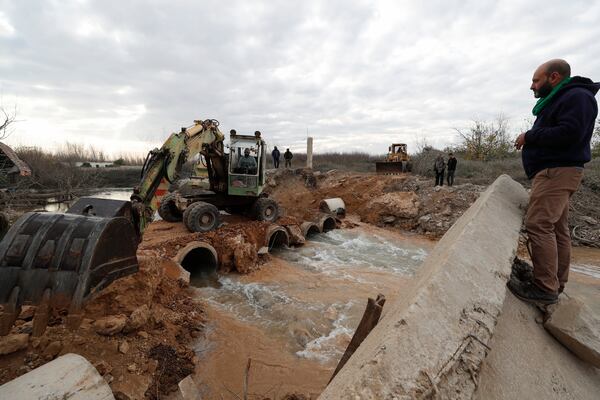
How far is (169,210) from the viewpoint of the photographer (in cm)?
1087

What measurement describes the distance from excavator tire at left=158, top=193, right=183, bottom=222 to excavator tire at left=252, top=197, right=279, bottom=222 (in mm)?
2731

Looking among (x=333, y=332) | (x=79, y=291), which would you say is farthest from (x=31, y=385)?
(x=333, y=332)

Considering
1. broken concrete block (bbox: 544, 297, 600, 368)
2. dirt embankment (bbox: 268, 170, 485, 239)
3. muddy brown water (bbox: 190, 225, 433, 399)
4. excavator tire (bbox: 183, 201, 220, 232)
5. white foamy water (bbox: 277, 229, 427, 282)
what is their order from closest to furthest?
broken concrete block (bbox: 544, 297, 600, 368)
muddy brown water (bbox: 190, 225, 433, 399)
white foamy water (bbox: 277, 229, 427, 282)
excavator tire (bbox: 183, 201, 220, 232)
dirt embankment (bbox: 268, 170, 485, 239)

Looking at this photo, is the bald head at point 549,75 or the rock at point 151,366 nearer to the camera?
the bald head at point 549,75

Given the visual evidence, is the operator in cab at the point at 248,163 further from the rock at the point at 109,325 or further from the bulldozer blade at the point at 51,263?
the bulldozer blade at the point at 51,263

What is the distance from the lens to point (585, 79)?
2.40 meters

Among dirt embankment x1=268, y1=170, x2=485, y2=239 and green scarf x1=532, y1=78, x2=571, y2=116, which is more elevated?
A: green scarf x1=532, y1=78, x2=571, y2=116

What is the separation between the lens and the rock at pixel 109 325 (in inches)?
117

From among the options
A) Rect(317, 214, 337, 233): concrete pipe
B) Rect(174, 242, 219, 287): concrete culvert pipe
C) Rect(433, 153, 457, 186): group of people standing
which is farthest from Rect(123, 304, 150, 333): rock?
Rect(433, 153, 457, 186): group of people standing

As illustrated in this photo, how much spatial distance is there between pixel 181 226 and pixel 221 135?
130 inches

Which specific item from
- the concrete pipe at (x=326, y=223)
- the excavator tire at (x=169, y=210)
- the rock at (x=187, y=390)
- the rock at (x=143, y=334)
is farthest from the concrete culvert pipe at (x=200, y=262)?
the concrete pipe at (x=326, y=223)

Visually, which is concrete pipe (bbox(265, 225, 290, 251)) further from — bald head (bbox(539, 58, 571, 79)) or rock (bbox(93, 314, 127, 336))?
bald head (bbox(539, 58, 571, 79))

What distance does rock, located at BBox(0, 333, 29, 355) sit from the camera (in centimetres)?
235

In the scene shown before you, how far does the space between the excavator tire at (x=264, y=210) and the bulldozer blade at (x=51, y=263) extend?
25.3ft
